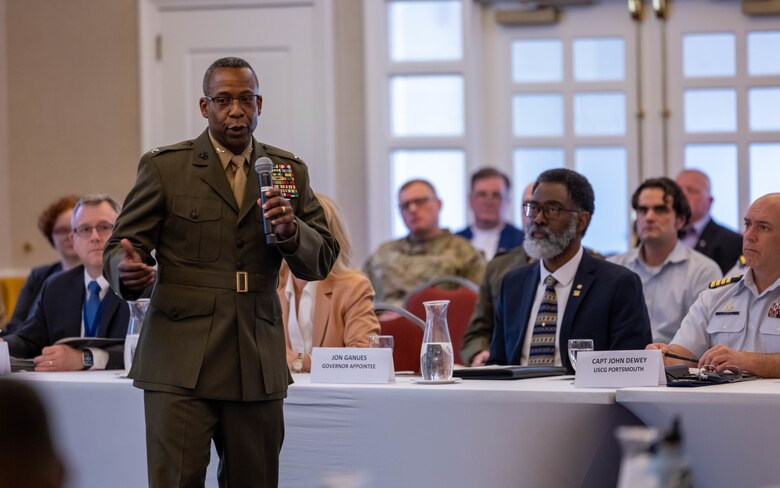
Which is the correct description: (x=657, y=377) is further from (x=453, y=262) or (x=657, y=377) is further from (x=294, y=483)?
(x=453, y=262)

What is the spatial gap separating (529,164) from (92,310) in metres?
3.28

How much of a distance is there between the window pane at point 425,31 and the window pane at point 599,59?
0.69 meters

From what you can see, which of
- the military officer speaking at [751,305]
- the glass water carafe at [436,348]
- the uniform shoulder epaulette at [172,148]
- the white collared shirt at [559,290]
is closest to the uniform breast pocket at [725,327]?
the military officer speaking at [751,305]

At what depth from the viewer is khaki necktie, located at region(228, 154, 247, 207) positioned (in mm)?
2490

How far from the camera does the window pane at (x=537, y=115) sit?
260 inches

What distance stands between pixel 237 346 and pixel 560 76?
14.8ft

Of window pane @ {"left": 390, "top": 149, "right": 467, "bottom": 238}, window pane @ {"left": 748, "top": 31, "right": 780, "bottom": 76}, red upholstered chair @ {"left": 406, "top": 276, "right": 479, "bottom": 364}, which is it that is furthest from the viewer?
window pane @ {"left": 390, "top": 149, "right": 467, "bottom": 238}

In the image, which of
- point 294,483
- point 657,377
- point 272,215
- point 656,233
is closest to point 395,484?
point 294,483

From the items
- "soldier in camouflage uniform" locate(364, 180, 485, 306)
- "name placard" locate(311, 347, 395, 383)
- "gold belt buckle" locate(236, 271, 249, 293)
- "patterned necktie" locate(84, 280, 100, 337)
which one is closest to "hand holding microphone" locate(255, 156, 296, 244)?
"gold belt buckle" locate(236, 271, 249, 293)

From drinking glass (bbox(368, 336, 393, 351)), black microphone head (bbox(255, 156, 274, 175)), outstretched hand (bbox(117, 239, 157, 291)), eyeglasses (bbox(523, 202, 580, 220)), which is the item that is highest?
Answer: black microphone head (bbox(255, 156, 274, 175))

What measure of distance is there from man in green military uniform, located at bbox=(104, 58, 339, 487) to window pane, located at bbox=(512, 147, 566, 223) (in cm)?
426

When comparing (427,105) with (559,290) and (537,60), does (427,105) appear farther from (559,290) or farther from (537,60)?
(559,290)

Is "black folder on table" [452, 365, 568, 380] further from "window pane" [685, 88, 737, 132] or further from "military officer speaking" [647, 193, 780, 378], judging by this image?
"window pane" [685, 88, 737, 132]

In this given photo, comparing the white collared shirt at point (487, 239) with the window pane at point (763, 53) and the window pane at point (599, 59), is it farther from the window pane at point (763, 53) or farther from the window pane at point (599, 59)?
the window pane at point (763, 53)
